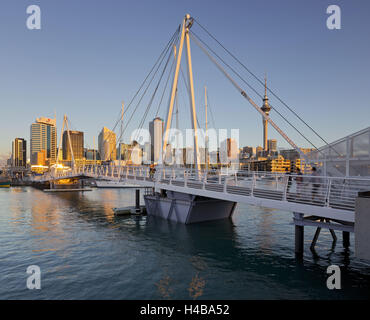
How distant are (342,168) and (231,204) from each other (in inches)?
558

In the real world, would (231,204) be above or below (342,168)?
below

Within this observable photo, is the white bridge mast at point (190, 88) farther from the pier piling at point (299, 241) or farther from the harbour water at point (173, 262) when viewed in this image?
the pier piling at point (299, 241)

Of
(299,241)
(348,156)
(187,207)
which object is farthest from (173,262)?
(348,156)

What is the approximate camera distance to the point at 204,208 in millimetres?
26734

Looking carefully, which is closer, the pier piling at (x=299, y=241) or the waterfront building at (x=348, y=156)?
the waterfront building at (x=348, y=156)

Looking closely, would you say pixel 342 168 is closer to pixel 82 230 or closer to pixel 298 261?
pixel 298 261

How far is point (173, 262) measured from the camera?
16.1 meters

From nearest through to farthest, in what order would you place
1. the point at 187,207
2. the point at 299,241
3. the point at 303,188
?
the point at 303,188
the point at 299,241
the point at 187,207

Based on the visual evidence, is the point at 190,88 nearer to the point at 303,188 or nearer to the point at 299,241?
the point at 303,188

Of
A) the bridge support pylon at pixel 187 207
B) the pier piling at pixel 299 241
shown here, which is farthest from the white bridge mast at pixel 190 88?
the pier piling at pixel 299 241

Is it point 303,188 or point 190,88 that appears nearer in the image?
point 303,188

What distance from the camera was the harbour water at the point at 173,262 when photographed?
1207 centimetres

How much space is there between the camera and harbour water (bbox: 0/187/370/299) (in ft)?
39.6
